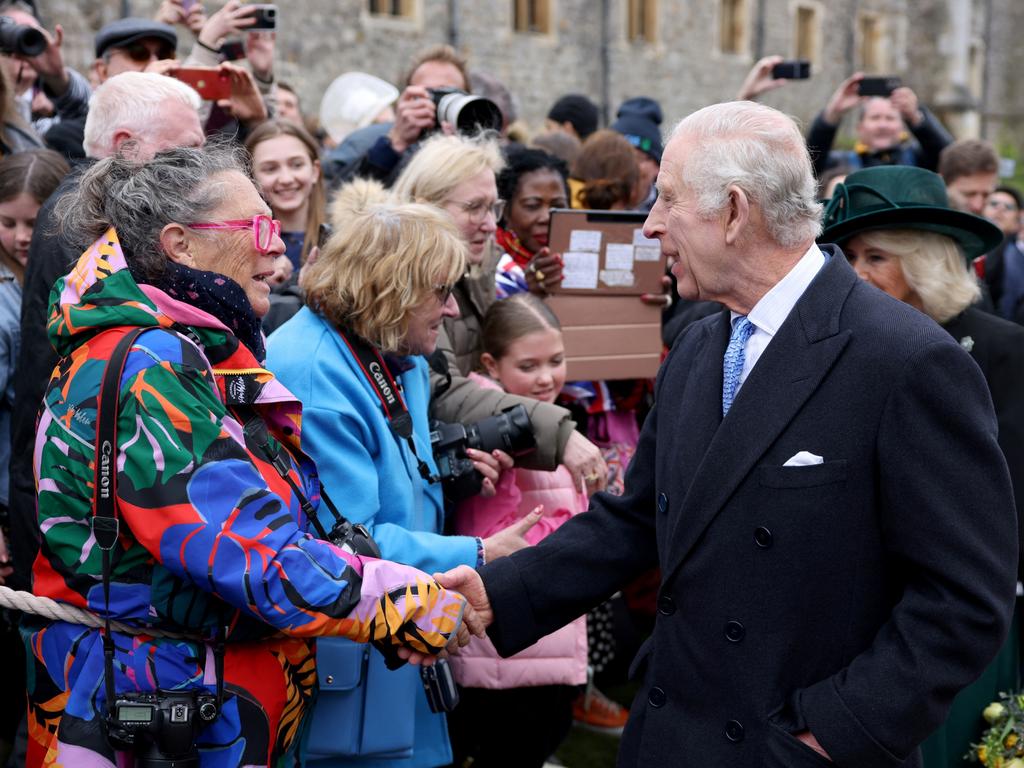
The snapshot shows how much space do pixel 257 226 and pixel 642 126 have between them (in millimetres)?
4882

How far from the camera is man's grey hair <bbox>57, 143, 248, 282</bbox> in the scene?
2.34 m

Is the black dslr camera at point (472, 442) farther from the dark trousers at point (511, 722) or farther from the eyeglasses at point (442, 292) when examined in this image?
the dark trousers at point (511, 722)

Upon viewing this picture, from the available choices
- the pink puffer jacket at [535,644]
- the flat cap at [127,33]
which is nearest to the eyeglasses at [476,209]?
the pink puffer jacket at [535,644]

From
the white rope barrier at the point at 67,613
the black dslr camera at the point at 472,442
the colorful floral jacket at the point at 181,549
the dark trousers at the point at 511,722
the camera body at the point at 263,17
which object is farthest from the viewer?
the camera body at the point at 263,17

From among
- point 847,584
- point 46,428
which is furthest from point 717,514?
point 46,428

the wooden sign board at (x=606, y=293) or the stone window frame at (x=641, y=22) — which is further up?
the stone window frame at (x=641, y=22)

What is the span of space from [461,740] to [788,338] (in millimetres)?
2119

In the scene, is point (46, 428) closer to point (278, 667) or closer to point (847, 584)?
point (278, 667)

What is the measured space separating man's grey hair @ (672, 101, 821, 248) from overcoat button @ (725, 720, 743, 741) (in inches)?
38.2

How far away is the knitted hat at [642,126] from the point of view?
6441 mm

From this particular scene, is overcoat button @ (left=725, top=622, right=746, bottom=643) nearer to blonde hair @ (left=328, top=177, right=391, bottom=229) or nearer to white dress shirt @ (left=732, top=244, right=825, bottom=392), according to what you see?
white dress shirt @ (left=732, top=244, right=825, bottom=392)

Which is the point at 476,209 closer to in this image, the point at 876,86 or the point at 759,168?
the point at 759,168

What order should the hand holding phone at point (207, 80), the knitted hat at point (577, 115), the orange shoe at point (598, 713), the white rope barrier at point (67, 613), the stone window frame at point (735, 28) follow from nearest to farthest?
the white rope barrier at point (67, 613) < the hand holding phone at point (207, 80) < the orange shoe at point (598, 713) < the knitted hat at point (577, 115) < the stone window frame at point (735, 28)

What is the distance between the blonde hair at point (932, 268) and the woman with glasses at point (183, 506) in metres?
1.86
